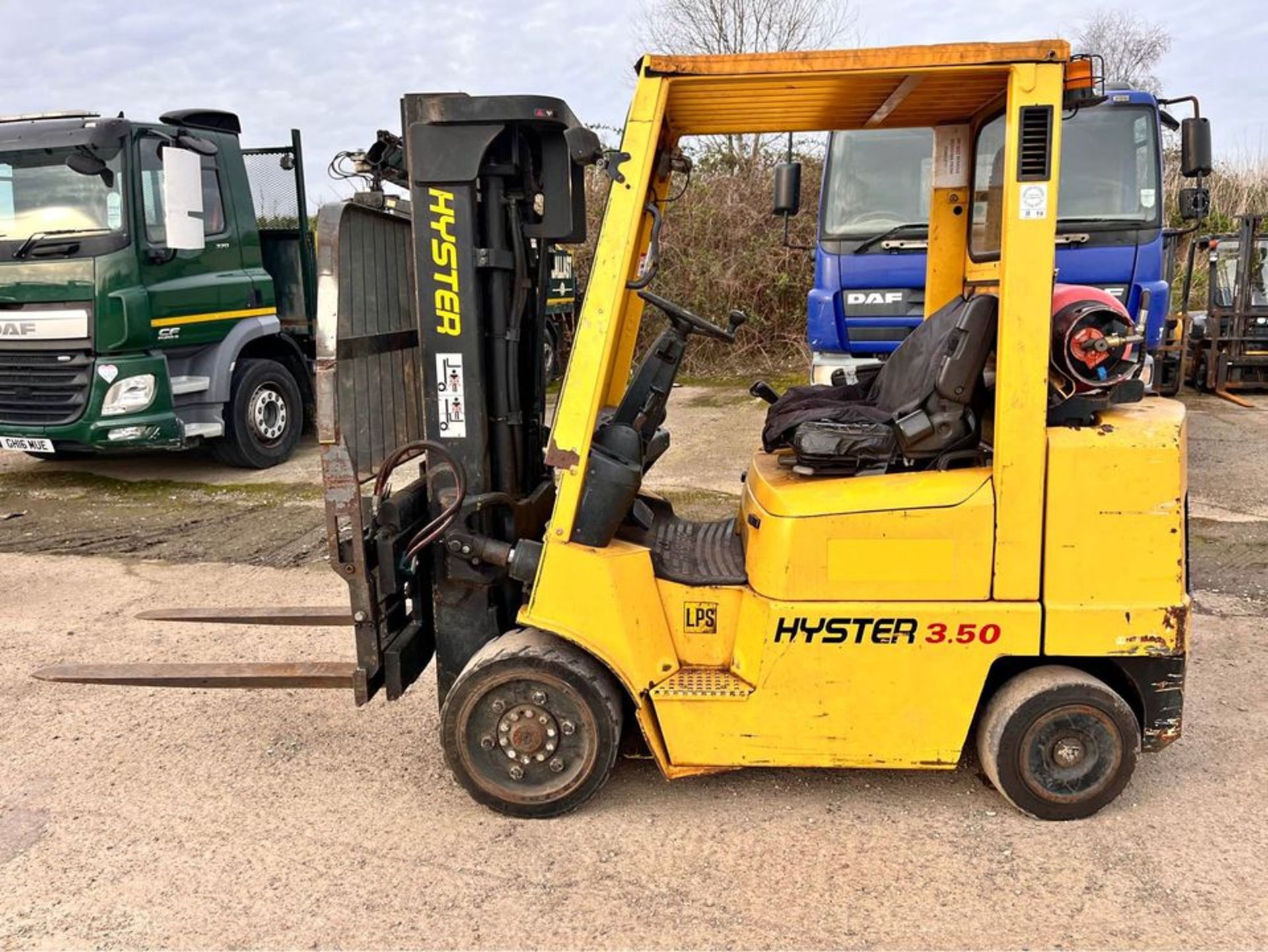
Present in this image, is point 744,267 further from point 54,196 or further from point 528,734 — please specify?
point 528,734

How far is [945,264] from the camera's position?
12.6 feet

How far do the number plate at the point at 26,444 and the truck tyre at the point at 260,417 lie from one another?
4.53 feet

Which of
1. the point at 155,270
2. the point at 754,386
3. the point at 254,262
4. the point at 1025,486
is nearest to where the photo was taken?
the point at 1025,486

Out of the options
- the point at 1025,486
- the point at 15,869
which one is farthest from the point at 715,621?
the point at 15,869

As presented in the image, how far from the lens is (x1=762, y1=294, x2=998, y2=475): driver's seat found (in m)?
2.97

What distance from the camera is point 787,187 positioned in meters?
6.79

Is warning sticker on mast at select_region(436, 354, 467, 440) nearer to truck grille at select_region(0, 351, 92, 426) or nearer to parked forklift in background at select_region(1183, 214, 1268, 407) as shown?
truck grille at select_region(0, 351, 92, 426)

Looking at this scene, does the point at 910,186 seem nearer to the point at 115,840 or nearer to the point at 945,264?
the point at 945,264

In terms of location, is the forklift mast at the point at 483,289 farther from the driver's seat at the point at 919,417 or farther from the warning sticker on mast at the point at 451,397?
the driver's seat at the point at 919,417

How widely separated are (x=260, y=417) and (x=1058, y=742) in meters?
7.72

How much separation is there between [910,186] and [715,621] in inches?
191

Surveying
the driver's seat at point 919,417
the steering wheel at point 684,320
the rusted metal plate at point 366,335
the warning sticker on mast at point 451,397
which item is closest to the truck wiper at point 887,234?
the driver's seat at point 919,417

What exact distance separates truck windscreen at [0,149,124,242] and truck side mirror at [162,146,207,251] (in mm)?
397

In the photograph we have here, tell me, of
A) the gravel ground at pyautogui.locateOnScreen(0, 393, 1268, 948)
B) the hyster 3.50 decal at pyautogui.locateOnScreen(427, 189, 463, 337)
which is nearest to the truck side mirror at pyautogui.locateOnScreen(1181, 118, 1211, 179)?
the gravel ground at pyautogui.locateOnScreen(0, 393, 1268, 948)
